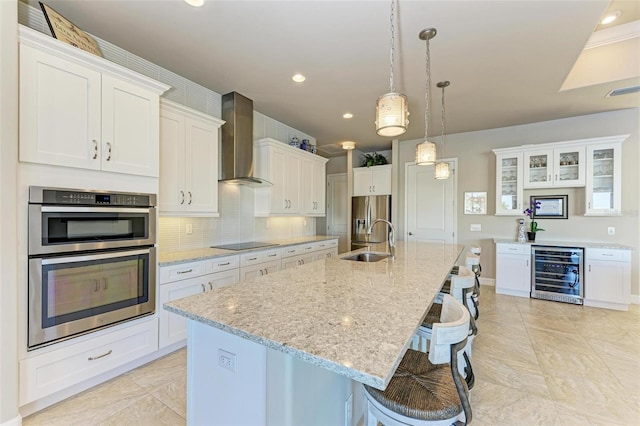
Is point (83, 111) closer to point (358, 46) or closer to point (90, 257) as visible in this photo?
point (90, 257)

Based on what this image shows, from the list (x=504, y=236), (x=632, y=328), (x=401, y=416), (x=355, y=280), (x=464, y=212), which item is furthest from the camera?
(x=464, y=212)

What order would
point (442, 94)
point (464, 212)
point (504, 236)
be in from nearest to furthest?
point (442, 94)
point (504, 236)
point (464, 212)

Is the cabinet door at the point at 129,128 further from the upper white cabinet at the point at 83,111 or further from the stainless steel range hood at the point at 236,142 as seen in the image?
the stainless steel range hood at the point at 236,142

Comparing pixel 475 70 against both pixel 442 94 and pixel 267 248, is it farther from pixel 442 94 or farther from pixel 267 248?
pixel 267 248

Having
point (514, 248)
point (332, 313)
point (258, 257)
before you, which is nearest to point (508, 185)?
point (514, 248)

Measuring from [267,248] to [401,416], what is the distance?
2598mm

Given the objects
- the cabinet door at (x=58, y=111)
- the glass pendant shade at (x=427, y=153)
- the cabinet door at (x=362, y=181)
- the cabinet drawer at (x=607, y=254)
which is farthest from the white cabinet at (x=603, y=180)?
the cabinet door at (x=58, y=111)

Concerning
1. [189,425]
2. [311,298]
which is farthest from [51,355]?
[311,298]

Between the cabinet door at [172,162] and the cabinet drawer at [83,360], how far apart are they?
111 cm

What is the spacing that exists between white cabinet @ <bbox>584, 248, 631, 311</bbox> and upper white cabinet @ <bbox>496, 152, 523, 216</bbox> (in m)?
1.09

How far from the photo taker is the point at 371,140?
5.51 metres

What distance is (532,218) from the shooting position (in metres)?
4.47

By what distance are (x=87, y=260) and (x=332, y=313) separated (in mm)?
1859

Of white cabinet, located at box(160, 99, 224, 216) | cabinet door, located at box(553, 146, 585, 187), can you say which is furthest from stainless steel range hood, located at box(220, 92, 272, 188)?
cabinet door, located at box(553, 146, 585, 187)
